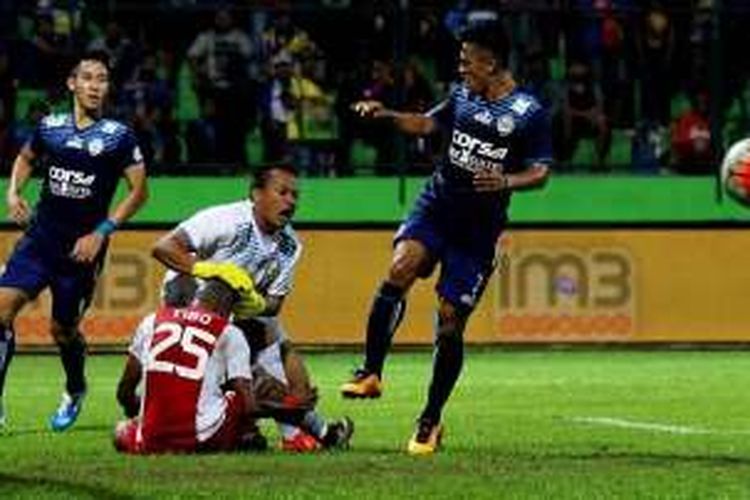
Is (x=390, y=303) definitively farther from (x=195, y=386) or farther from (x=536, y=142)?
(x=195, y=386)

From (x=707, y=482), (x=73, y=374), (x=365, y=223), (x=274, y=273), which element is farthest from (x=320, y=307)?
(x=707, y=482)

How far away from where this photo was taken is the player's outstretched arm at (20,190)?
16125mm

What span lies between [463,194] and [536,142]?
1.82 ft

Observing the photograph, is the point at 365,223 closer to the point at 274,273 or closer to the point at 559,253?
the point at 559,253

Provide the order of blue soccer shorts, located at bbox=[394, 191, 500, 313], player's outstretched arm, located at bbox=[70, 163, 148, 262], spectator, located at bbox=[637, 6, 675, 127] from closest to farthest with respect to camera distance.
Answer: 1. blue soccer shorts, located at bbox=[394, 191, 500, 313]
2. player's outstretched arm, located at bbox=[70, 163, 148, 262]
3. spectator, located at bbox=[637, 6, 675, 127]

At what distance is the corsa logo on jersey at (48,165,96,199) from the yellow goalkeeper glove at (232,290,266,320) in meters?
3.21

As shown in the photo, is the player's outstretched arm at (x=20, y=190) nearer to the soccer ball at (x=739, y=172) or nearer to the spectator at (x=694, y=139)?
the soccer ball at (x=739, y=172)

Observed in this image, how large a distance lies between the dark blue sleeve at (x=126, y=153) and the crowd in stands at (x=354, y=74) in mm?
10051

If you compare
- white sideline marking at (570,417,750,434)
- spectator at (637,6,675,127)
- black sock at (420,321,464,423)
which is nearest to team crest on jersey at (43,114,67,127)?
black sock at (420,321,464,423)

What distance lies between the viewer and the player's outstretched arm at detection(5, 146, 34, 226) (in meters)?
16.1

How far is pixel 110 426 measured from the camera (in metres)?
16.5

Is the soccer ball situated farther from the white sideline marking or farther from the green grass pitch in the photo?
the white sideline marking

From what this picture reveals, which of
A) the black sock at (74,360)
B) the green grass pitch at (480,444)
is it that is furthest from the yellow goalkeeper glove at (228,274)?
the black sock at (74,360)

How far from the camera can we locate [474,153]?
14125 mm
